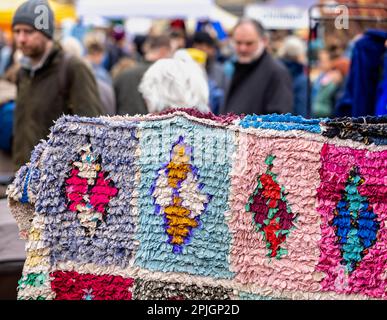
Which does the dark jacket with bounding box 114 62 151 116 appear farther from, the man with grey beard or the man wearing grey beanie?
the man wearing grey beanie

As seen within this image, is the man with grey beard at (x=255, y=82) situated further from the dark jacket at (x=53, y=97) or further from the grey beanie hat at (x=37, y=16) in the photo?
the grey beanie hat at (x=37, y=16)

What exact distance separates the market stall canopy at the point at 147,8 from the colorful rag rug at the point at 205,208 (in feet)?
29.3

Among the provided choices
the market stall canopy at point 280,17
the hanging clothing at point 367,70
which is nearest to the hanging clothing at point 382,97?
the hanging clothing at point 367,70

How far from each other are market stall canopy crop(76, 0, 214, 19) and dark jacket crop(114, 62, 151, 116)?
4.19 meters

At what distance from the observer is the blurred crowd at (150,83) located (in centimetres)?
370

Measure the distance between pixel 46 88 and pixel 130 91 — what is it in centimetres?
238

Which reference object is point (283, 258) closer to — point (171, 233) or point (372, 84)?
point (171, 233)

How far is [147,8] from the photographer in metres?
12.0

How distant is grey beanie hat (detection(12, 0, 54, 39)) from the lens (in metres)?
4.68

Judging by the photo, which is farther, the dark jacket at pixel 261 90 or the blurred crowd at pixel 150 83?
the dark jacket at pixel 261 90

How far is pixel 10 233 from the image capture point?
3838 millimetres

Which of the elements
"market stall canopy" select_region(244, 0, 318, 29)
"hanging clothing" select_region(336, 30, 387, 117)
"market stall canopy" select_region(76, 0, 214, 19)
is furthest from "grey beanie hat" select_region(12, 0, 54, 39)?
"market stall canopy" select_region(76, 0, 214, 19)

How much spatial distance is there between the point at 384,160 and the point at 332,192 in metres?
0.19

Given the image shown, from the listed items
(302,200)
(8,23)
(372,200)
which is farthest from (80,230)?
(8,23)
